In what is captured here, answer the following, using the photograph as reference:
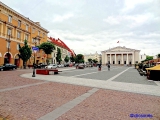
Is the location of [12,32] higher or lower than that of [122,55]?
higher

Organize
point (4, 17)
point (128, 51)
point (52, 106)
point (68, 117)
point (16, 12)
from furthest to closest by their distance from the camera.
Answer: point (128, 51) < point (16, 12) < point (4, 17) < point (52, 106) < point (68, 117)

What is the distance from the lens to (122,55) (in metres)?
116

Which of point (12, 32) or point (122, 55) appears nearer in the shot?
point (12, 32)

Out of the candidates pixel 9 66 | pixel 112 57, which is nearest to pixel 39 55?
pixel 9 66

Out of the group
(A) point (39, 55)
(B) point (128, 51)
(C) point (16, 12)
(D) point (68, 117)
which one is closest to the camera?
(D) point (68, 117)

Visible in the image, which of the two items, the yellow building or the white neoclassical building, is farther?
the white neoclassical building

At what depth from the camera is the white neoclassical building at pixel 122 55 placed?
114 metres

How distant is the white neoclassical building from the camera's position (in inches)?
4489

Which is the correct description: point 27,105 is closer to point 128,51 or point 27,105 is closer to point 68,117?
point 68,117

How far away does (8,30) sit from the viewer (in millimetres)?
32656

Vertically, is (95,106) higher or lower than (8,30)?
lower

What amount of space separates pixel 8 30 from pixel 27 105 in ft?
108

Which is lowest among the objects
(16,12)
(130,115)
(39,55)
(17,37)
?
(130,115)

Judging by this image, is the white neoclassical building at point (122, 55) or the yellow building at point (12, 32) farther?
the white neoclassical building at point (122, 55)
